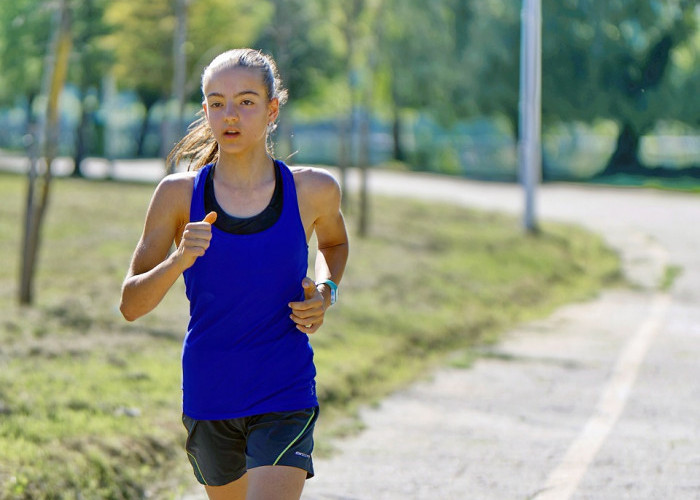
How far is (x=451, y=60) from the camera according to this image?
46.0 metres

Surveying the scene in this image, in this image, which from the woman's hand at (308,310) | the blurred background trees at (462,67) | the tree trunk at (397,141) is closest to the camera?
the woman's hand at (308,310)

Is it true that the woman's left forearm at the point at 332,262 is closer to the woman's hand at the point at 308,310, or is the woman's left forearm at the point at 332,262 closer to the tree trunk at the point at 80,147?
the woman's hand at the point at 308,310

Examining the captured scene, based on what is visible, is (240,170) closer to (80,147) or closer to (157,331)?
(157,331)

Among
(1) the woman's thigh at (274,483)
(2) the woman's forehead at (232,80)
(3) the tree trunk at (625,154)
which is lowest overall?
(3) the tree trunk at (625,154)

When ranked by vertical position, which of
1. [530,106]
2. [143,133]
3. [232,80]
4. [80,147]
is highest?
[232,80]

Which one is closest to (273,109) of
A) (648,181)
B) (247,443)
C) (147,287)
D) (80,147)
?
(147,287)

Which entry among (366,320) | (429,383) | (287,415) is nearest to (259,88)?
(287,415)

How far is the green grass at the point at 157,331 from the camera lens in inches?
246

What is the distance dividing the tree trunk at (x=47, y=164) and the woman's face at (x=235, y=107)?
23.3ft

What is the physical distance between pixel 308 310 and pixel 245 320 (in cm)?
20

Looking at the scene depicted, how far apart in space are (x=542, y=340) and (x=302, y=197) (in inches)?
304

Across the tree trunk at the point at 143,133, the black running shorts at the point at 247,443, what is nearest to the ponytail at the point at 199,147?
the black running shorts at the point at 247,443

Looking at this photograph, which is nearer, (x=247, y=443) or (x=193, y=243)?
(x=193, y=243)

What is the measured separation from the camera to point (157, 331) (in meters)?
9.65
